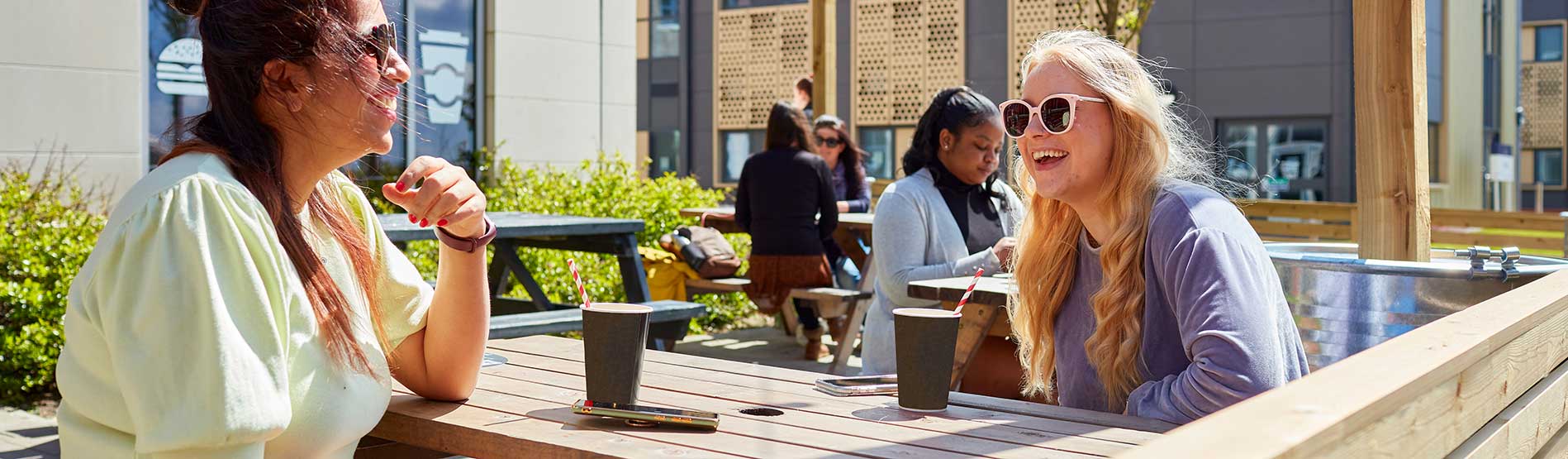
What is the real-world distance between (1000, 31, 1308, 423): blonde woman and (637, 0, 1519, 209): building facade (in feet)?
51.8

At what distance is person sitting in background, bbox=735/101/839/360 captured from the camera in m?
6.77

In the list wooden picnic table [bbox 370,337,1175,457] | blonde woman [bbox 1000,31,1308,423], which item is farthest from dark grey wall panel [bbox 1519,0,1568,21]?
wooden picnic table [bbox 370,337,1175,457]

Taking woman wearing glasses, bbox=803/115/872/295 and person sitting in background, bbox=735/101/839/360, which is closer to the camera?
person sitting in background, bbox=735/101/839/360

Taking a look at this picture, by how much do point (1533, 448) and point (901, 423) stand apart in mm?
1578

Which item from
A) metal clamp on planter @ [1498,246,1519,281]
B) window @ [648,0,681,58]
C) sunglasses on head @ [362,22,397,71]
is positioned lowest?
metal clamp on planter @ [1498,246,1519,281]

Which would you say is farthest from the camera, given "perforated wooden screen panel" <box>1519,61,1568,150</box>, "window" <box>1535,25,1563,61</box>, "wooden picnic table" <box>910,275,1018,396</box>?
"perforated wooden screen panel" <box>1519,61,1568,150</box>

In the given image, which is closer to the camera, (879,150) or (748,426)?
(748,426)

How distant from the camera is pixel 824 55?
7852 millimetres

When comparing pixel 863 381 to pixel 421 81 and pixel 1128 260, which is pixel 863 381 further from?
pixel 421 81

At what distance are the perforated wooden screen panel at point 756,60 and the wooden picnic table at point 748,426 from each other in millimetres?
22611

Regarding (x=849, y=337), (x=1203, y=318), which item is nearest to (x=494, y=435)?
(x=1203, y=318)

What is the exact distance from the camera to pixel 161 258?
1.48m

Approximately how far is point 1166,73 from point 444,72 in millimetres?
14339

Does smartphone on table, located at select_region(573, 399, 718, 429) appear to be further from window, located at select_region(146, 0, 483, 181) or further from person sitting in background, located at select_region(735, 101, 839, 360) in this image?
window, located at select_region(146, 0, 483, 181)
